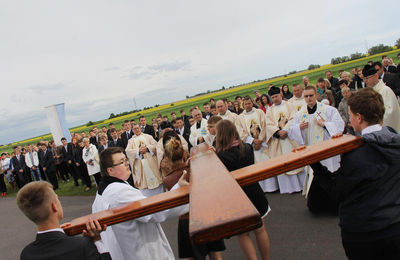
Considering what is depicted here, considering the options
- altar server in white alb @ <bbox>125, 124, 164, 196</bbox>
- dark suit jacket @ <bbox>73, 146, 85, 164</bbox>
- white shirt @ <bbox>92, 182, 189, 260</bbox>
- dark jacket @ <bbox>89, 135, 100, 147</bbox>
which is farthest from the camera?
dark jacket @ <bbox>89, 135, 100, 147</bbox>

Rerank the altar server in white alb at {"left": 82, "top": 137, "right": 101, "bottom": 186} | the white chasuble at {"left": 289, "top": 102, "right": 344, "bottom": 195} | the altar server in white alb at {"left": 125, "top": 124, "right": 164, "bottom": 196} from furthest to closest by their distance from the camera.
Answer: the altar server in white alb at {"left": 82, "top": 137, "right": 101, "bottom": 186}
the altar server in white alb at {"left": 125, "top": 124, "right": 164, "bottom": 196}
the white chasuble at {"left": 289, "top": 102, "right": 344, "bottom": 195}

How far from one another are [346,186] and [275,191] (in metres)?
5.25

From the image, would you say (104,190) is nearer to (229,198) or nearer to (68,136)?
(229,198)

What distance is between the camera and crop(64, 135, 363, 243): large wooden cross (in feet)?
2.47

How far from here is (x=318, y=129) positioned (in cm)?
568

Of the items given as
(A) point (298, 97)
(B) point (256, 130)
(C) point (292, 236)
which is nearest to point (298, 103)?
(A) point (298, 97)

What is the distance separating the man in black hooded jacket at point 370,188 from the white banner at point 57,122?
15.9 m

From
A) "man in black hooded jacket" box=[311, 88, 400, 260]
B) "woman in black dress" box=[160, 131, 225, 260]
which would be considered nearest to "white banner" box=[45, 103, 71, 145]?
"woman in black dress" box=[160, 131, 225, 260]

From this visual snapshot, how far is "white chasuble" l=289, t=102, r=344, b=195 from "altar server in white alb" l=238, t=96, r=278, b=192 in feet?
2.89

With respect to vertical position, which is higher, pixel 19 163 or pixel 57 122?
pixel 57 122

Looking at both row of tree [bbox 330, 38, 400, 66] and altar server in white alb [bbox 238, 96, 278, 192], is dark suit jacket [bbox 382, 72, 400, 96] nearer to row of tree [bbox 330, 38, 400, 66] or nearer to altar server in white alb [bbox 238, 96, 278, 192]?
altar server in white alb [bbox 238, 96, 278, 192]

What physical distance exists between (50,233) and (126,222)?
0.71 m

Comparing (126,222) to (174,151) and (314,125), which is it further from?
(314,125)

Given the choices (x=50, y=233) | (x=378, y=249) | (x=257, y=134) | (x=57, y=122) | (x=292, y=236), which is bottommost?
(x=292, y=236)
